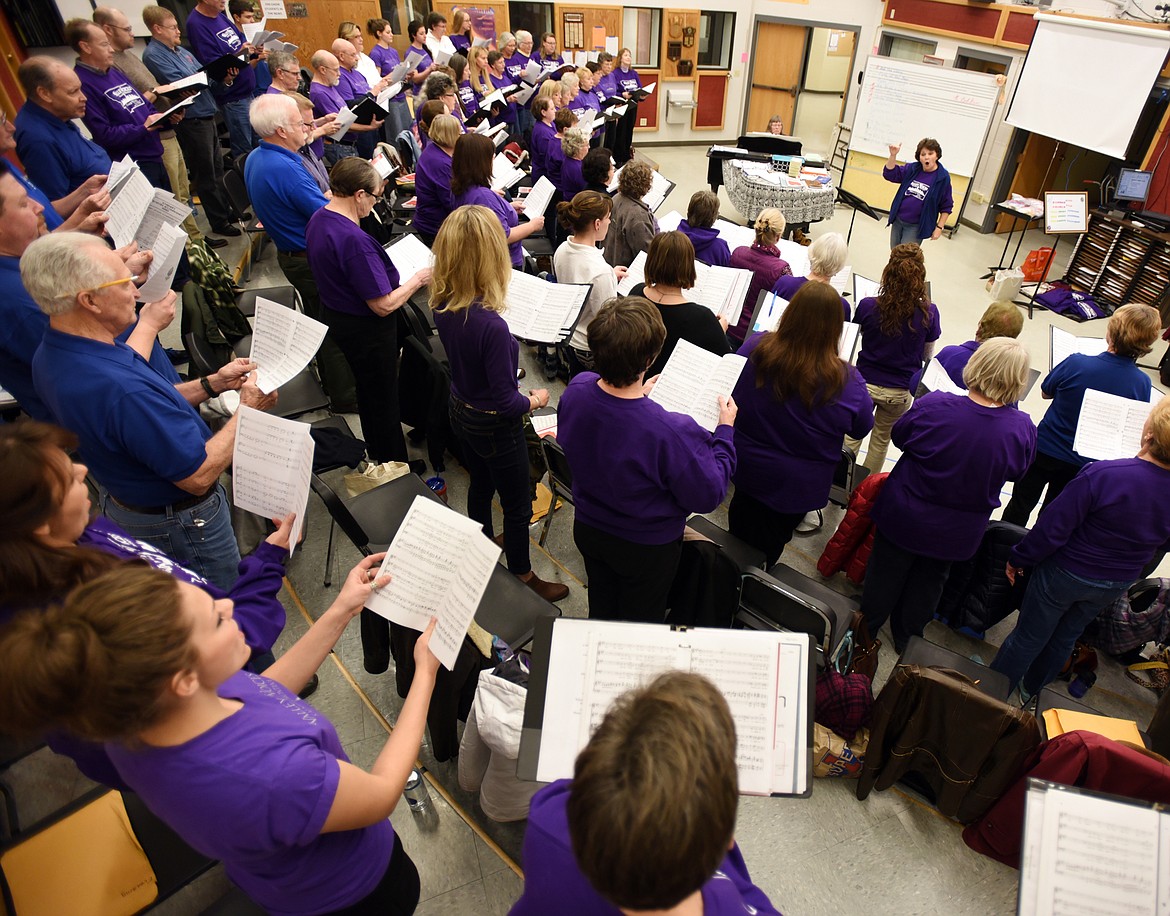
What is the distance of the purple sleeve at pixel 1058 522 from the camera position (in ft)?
7.91

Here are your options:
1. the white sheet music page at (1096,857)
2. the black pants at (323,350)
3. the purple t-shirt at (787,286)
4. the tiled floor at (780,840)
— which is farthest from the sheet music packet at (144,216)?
the white sheet music page at (1096,857)

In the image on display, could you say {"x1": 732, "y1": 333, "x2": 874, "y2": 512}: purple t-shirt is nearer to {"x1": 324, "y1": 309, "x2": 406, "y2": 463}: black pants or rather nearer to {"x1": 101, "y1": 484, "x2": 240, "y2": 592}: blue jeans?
{"x1": 324, "y1": 309, "x2": 406, "y2": 463}: black pants

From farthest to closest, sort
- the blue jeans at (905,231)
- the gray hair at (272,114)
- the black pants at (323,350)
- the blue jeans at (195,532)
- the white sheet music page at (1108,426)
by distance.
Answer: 1. the blue jeans at (905,231)
2. the black pants at (323,350)
3. the gray hair at (272,114)
4. the white sheet music page at (1108,426)
5. the blue jeans at (195,532)

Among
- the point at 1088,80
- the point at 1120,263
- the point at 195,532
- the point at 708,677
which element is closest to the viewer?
the point at 708,677

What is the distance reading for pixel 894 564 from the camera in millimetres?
2910

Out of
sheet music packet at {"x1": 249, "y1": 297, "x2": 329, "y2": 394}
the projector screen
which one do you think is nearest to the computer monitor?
the projector screen

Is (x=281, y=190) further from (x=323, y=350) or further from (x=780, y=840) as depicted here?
(x=780, y=840)

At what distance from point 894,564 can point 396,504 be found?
230cm

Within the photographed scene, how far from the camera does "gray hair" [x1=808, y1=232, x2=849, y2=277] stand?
12.1ft

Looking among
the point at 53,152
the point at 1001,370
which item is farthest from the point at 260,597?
the point at 53,152

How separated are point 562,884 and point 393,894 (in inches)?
31.2

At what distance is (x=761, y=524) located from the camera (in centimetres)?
303

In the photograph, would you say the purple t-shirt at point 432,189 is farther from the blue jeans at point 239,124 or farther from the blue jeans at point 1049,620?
the blue jeans at point 1049,620

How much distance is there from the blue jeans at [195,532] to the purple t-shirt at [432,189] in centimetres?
294
